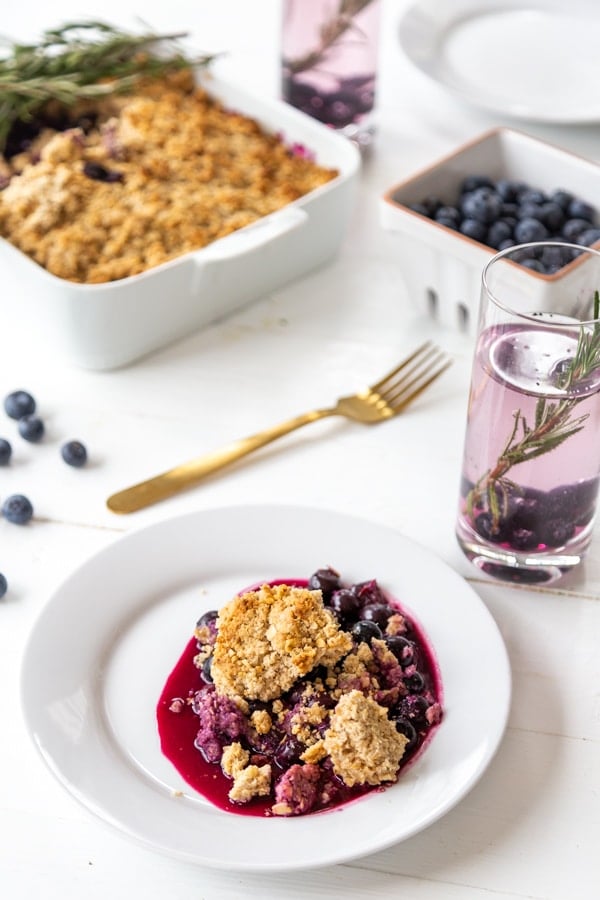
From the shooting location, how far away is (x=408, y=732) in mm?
910

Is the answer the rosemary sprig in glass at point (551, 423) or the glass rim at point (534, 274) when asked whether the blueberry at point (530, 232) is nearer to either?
the glass rim at point (534, 274)

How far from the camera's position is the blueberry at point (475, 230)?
53.2 inches

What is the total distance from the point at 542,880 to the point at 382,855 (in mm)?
123

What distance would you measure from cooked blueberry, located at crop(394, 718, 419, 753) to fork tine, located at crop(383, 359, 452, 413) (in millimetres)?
485

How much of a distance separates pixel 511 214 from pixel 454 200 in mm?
98

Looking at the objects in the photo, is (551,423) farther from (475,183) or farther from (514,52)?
(514,52)

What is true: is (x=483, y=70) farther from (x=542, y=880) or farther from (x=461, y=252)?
(x=542, y=880)

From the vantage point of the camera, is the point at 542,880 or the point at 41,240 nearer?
the point at 542,880

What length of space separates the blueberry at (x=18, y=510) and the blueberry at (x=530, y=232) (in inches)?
25.4

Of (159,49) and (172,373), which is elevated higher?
(159,49)

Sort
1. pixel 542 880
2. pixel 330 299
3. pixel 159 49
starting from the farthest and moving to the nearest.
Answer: pixel 159 49 → pixel 330 299 → pixel 542 880

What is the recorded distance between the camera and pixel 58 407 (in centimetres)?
132

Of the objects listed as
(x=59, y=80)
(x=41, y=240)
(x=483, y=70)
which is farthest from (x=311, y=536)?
(x=483, y=70)

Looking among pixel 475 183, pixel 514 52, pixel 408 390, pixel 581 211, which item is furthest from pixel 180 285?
pixel 514 52
